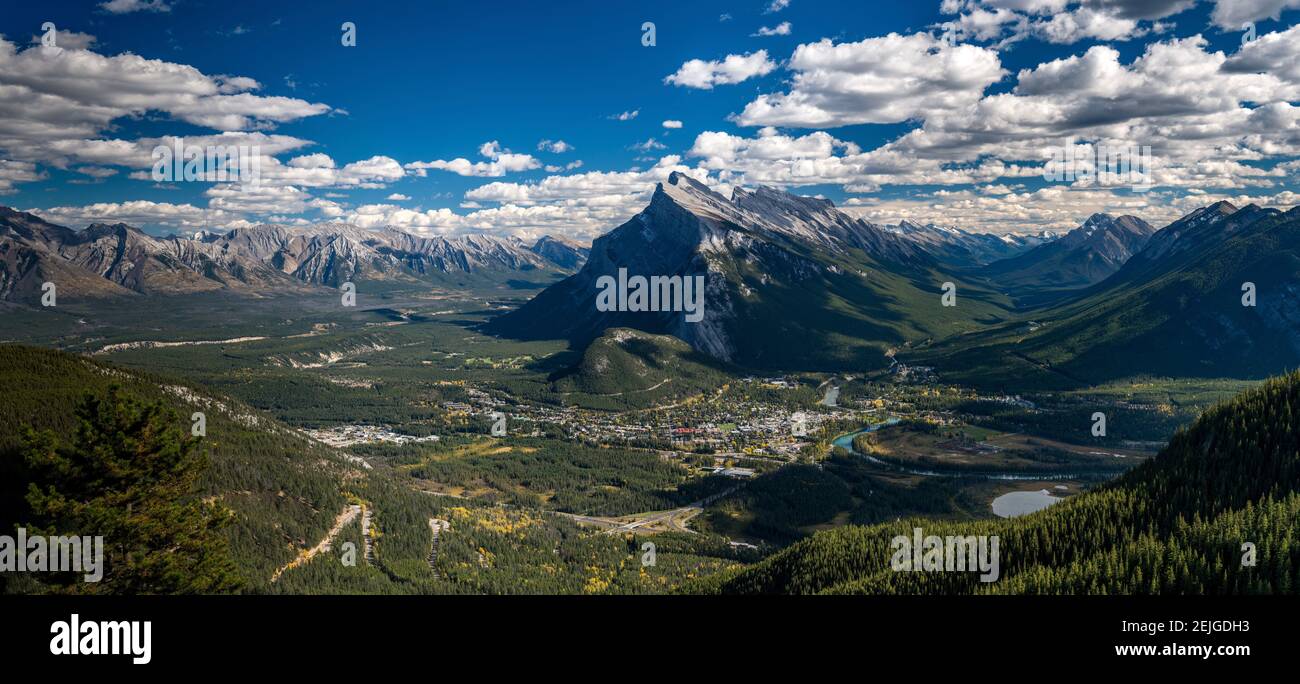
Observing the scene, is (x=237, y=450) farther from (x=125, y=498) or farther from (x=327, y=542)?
(x=125, y=498)

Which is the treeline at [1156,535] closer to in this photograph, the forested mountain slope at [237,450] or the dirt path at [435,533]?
the dirt path at [435,533]

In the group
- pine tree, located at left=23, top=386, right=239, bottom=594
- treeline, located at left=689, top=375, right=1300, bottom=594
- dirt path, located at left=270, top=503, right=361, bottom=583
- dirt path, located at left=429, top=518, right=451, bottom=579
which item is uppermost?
pine tree, located at left=23, top=386, right=239, bottom=594

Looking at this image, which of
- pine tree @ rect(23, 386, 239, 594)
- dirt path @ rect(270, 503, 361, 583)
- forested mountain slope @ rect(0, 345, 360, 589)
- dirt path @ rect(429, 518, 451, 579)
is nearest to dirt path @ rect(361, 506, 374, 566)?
dirt path @ rect(270, 503, 361, 583)

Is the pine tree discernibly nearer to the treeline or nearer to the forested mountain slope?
the forested mountain slope

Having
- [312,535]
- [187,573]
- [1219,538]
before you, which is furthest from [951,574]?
[312,535]

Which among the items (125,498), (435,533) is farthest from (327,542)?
(125,498)

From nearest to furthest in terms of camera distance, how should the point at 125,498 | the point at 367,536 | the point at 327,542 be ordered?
the point at 125,498, the point at 327,542, the point at 367,536

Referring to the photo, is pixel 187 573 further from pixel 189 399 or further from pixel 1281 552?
pixel 189 399
